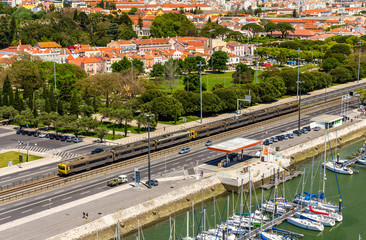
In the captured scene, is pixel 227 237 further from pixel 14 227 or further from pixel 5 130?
pixel 5 130

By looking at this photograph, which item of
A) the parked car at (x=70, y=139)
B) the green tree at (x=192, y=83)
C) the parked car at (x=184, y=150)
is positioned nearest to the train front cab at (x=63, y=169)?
the parked car at (x=184, y=150)

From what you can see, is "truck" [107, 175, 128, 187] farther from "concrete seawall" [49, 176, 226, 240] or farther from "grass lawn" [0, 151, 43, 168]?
"grass lawn" [0, 151, 43, 168]

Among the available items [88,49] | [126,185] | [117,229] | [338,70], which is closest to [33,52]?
[88,49]

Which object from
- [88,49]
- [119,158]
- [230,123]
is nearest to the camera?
[119,158]

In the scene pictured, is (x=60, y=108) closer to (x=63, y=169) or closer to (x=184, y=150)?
(x=184, y=150)

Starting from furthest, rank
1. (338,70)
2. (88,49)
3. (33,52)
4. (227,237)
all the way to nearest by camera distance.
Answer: (88,49), (33,52), (338,70), (227,237)

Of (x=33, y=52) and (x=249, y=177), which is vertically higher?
(x=33, y=52)

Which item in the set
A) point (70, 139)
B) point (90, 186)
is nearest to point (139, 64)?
point (70, 139)
